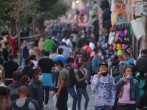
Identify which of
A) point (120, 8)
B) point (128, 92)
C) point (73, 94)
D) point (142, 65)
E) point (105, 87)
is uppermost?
point (120, 8)

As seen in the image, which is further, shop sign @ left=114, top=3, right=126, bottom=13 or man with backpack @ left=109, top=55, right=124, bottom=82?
shop sign @ left=114, top=3, right=126, bottom=13

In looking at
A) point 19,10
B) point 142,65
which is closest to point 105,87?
point 142,65

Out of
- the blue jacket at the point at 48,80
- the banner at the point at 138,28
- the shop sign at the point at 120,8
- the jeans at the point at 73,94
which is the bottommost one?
the jeans at the point at 73,94

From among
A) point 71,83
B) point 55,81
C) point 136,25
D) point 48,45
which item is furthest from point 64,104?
point 48,45

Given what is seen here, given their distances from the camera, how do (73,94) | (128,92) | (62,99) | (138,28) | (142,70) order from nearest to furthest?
(128,92), (62,99), (142,70), (73,94), (138,28)

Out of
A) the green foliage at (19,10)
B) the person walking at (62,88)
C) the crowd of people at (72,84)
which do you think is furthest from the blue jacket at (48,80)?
the green foliage at (19,10)

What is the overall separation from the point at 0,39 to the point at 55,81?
59.9 feet

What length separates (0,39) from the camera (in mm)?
38812

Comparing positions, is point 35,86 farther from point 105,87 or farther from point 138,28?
point 138,28

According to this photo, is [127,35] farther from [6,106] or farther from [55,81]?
[6,106]

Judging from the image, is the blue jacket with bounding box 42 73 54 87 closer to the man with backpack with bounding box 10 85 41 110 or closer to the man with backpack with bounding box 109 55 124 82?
the man with backpack with bounding box 109 55 124 82

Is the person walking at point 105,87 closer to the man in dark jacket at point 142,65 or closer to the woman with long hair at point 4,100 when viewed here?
the man in dark jacket at point 142,65

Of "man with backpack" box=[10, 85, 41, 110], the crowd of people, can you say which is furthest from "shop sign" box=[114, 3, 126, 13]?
"man with backpack" box=[10, 85, 41, 110]

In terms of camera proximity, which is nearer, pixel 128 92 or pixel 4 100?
pixel 4 100
